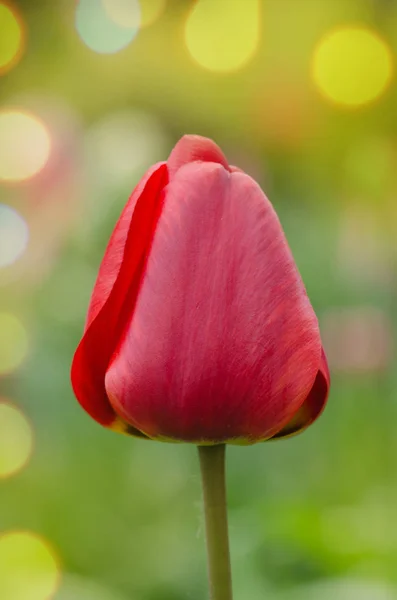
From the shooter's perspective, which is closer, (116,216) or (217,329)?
(217,329)

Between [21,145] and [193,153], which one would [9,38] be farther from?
[193,153]

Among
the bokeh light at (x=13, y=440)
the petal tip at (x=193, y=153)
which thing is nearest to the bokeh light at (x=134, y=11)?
the bokeh light at (x=13, y=440)

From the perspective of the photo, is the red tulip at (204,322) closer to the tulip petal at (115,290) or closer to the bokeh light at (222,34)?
the tulip petal at (115,290)

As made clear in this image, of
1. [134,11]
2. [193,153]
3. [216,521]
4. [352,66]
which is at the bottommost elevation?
[216,521]

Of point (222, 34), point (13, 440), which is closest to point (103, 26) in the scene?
point (222, 34)

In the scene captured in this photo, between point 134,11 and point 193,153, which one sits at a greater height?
point 134,11

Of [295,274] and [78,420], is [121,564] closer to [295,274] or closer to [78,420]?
[78,420]

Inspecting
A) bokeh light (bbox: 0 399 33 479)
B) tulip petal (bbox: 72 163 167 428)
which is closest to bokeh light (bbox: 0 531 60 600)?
bokeh light (bbox: 0 399 33 479)

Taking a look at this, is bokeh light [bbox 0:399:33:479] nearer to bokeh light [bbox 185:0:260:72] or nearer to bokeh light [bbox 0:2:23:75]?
bokeh light [bbox 0:2:23:75]
